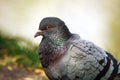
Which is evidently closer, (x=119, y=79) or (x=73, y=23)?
(x=119, y=79)

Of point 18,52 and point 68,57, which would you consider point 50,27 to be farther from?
point 18,52

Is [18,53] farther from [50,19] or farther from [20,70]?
[50,19]

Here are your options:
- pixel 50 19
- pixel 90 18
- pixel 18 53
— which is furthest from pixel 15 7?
pixel 50 19

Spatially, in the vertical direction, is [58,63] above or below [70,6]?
below

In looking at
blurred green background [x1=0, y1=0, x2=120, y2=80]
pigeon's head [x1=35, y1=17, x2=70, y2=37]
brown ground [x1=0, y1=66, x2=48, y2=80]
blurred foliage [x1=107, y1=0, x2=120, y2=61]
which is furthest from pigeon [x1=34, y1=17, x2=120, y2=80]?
blurred foliage [x1=107, y1=0, x2=120, y2=61]

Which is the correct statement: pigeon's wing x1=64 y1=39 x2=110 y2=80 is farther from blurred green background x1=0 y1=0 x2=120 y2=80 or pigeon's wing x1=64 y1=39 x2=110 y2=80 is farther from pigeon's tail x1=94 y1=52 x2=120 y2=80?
blurred green background x1=0 y1=0 x2=120 y2=80

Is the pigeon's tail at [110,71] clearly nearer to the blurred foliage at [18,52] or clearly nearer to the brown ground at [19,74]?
the brown ground at [19,74]

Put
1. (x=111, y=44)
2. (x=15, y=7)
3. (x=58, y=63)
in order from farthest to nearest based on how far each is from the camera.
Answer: (x=15, y=7)
(x=111, y=44)
(x=58, y=63)
